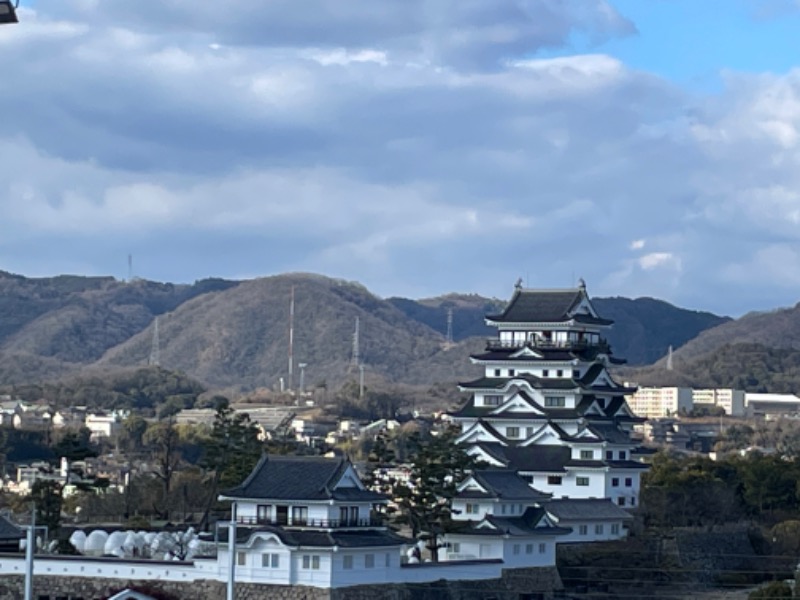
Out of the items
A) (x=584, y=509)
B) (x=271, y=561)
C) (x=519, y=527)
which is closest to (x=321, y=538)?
(x=271, y=561)

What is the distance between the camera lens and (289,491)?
144ft

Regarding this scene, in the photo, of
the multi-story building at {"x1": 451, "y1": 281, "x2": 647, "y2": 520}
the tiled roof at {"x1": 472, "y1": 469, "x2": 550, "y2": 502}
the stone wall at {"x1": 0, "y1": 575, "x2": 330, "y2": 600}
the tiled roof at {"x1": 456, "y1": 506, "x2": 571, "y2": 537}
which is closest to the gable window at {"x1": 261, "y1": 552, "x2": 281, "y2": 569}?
the stone wall at {"x1": 0, "y1": 575, "x2": 330, "y2": 600}

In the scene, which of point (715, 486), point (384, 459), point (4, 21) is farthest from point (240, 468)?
point (4, 21)

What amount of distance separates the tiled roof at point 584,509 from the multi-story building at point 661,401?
105m

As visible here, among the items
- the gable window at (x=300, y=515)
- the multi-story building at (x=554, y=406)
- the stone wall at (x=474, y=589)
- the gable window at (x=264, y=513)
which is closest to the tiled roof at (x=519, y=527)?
the stone wall at (x=474, y=589)

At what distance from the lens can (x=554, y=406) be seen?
6153 cm

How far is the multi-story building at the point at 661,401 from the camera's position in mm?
162875

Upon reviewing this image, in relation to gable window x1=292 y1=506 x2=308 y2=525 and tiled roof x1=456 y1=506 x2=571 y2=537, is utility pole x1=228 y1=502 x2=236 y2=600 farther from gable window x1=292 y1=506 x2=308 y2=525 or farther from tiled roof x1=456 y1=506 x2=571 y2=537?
tiled roof x1=456 y1=506 x2=571 y2=537

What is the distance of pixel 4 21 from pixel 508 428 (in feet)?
146

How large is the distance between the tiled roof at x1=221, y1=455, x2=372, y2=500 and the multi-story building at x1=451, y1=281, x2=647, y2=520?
1393 cm

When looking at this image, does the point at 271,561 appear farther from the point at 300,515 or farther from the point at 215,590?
the point at 215,590

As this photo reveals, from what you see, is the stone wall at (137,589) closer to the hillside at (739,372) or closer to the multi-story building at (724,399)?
the multi-story building at (724,399)

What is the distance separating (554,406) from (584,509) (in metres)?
6.14

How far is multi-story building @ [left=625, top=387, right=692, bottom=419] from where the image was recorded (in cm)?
16288
